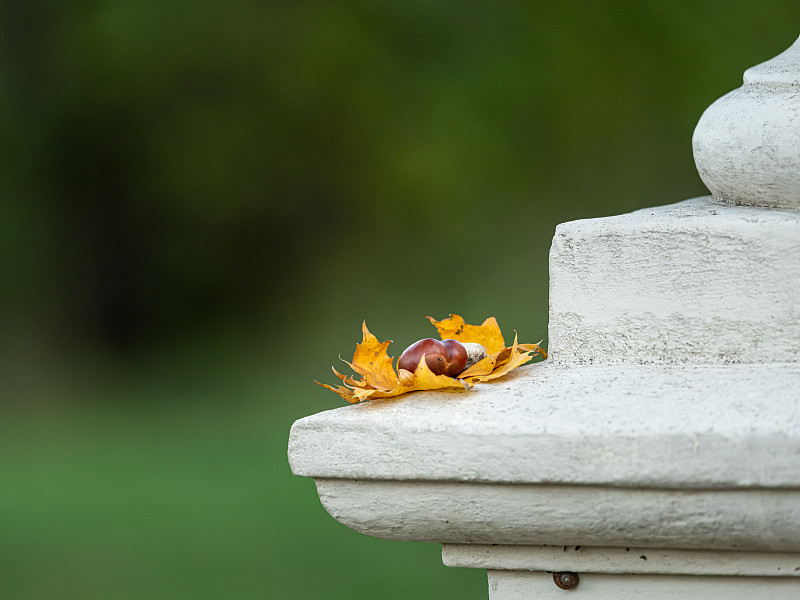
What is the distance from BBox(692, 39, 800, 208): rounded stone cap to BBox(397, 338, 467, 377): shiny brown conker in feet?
1.14

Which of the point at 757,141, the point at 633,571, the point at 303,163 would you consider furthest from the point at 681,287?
the point at 303,163

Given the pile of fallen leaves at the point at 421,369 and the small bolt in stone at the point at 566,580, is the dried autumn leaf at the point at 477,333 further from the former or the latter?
the small bolt in stone at the point at 566,580

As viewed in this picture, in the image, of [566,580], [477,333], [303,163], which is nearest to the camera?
[566,580]

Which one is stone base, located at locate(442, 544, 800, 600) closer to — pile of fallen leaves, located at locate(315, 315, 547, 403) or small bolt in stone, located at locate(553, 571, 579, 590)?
small bolt in stone, located at locate(553, 571, 579, 590)

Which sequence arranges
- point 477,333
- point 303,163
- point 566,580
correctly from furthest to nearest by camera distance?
point 303,163 < point 477,333 < point 566,580

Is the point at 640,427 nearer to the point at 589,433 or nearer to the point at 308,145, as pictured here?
the point at 589,433

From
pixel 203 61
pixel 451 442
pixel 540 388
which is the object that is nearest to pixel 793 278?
pixel 540 388

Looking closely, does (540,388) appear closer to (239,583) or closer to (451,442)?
(451,442)

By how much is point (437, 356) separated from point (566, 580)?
0.26m

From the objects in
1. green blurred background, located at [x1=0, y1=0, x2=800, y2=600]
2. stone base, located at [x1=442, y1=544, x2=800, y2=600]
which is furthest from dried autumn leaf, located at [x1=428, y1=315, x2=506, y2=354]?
green blurred background, located at [x1=0, y1=0, x2=800, y2=600]

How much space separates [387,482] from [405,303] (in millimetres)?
4807

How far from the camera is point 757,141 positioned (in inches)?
38.6

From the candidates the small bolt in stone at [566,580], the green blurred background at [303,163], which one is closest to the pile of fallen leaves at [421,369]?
the small bolt in stone at [566,580]

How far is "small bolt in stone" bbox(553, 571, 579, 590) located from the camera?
3.10 ft
